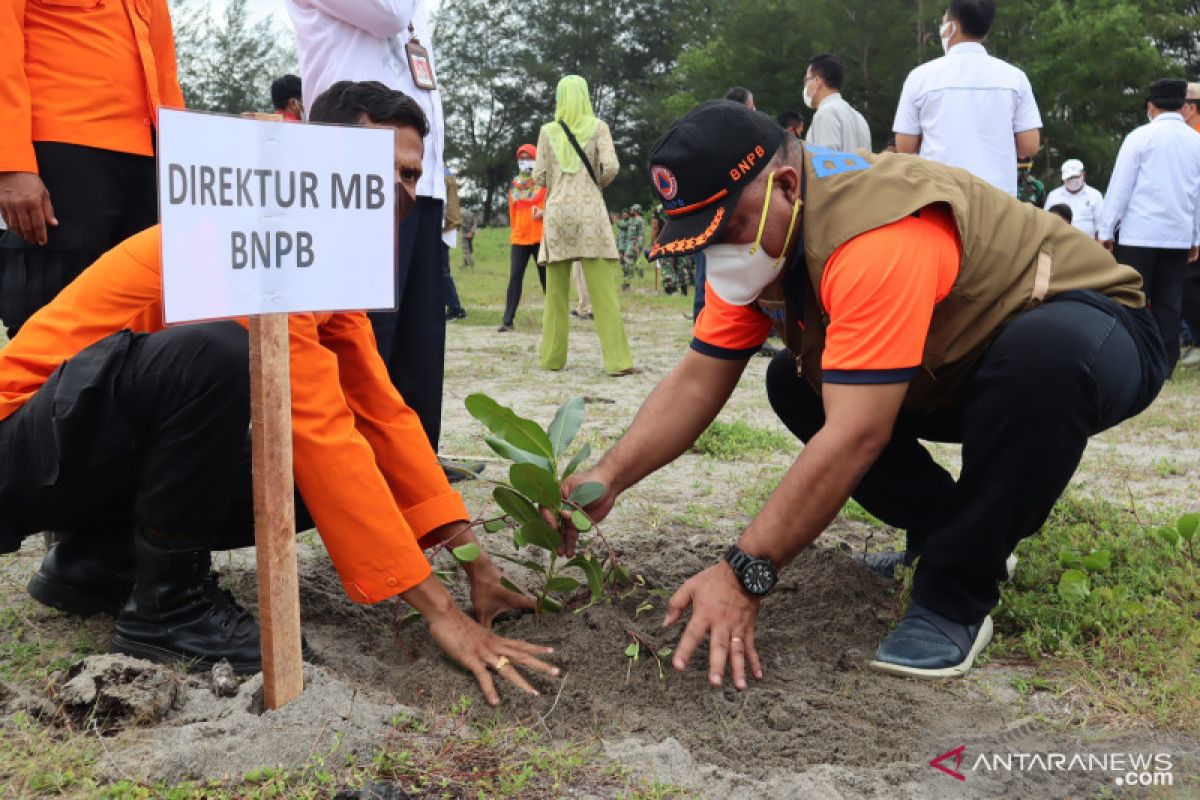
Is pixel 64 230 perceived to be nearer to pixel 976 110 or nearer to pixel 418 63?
pixel 418 63

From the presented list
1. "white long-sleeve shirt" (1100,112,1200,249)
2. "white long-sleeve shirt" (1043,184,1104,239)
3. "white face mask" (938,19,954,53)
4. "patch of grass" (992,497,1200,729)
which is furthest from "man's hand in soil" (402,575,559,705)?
"white long-sleeve shirt" (1043,184,1104,239)

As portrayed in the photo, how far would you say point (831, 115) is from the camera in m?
6.16

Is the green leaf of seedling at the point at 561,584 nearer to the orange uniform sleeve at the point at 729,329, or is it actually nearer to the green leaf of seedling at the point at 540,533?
the green leaf of seedling at the point at 540,533

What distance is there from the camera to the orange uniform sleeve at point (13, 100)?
2648 mm

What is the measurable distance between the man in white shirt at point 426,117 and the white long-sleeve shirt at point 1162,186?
16.1 ft

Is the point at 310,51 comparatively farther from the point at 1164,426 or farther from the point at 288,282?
the point at 1164,426

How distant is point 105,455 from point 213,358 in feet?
0.98

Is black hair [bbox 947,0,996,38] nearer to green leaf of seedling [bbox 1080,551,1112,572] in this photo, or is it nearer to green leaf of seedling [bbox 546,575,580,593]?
green leaf of seedling [bbox 1080,551,1112,572]

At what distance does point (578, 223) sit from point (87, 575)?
15.7ft

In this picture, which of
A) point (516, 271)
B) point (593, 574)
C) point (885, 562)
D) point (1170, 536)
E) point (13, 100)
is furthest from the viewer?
point (516, 271)

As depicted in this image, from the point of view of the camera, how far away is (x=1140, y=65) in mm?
22016

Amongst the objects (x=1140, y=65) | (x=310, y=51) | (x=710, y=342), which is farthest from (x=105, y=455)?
(x=1140, y=65)

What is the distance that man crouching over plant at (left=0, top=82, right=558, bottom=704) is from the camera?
2.16m

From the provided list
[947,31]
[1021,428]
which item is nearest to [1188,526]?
[1021,428]
